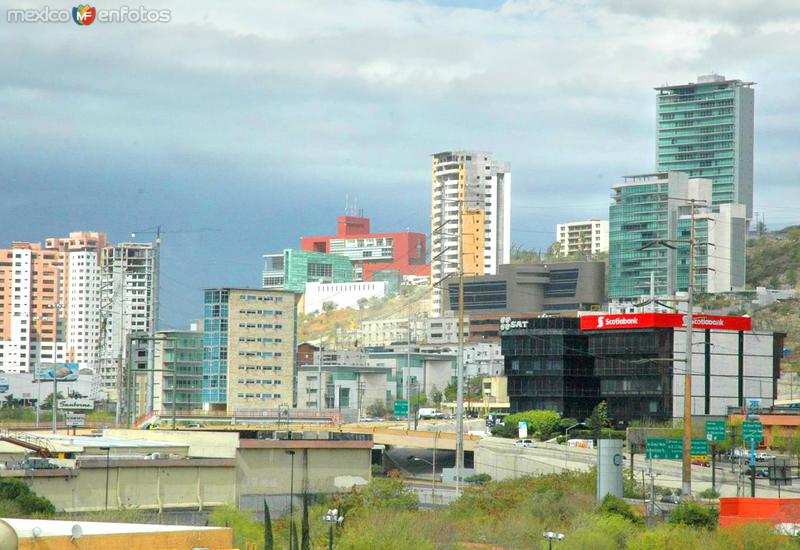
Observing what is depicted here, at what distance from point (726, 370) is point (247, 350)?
63.2m

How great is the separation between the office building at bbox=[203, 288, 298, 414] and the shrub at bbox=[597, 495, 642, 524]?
107222 mm

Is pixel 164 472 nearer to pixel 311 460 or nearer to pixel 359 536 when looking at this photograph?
pixel 311 460

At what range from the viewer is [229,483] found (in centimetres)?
7431

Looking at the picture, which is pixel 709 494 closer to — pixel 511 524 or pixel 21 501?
pixel 511 524

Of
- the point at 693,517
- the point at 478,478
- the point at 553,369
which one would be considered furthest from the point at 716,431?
the point at 553,369

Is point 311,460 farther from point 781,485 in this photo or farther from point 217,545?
point 217,545

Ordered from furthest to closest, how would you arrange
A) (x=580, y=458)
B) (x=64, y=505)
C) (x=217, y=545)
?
1. (x=580, y=458)
2. (x=64, y=505)
3. (x=217, y=545)

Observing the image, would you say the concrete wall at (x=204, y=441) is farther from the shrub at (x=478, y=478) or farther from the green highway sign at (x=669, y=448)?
the shrub at (x=478, y=478)

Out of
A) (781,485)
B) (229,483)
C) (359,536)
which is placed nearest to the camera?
(359,536)

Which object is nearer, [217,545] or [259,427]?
[217,545]

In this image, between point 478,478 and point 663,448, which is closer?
point 663,448

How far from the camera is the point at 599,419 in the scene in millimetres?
128875

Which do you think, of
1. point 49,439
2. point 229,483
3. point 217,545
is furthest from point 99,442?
point 217,545

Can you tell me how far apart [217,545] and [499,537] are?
24189 mm
